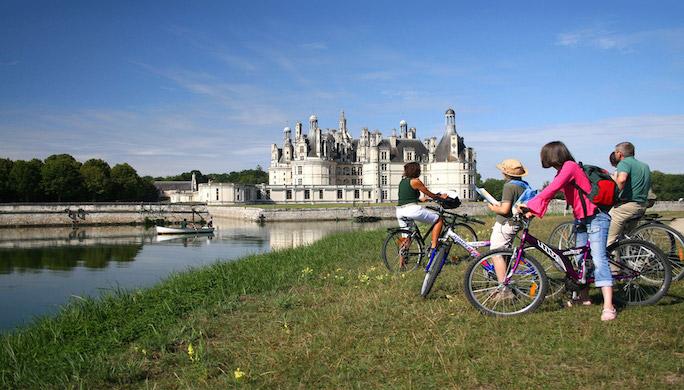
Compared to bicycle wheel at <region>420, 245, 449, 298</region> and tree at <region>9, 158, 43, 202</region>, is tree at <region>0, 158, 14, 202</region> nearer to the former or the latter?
tree at <region>9, 158, 43, 202</region>

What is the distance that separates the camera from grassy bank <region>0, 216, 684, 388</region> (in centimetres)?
392

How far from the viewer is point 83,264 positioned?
22.4m

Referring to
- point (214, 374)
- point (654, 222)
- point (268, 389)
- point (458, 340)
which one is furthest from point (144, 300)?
point (654, 222)

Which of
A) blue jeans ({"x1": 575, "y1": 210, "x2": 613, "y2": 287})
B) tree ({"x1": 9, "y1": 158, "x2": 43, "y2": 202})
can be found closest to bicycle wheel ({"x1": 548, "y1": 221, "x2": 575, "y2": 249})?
blue jeans ({"x1": 575, "y1": 210, "x2": 613, "y2": 287})

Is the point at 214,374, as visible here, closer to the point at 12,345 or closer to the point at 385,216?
the point at 12,345

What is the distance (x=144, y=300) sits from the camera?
8055mm

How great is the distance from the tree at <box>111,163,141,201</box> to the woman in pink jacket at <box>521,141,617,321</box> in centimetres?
7465

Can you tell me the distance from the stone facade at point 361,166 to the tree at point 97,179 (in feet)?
75.6

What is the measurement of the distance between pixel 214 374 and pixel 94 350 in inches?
78.0

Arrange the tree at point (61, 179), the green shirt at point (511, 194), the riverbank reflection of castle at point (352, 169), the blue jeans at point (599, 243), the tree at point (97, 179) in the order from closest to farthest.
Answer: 1. the blue jeans at point (599, 243)
2. the green shirt at point (511, 194)
3. the tree at point (61, 179)
4. the tree at point (97, 179)
5. the riverbank reflection of castle at point (352, 169)

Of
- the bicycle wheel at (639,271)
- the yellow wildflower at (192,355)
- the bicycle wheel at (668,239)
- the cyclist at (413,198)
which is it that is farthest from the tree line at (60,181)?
the bicycle wheel at (639,271)

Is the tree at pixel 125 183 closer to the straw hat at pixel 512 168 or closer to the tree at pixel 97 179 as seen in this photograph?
the tree at pixel 97 179

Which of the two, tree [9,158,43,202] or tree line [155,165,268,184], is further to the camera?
tree line [155,165,268,184]

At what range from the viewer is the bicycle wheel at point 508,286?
510cm
